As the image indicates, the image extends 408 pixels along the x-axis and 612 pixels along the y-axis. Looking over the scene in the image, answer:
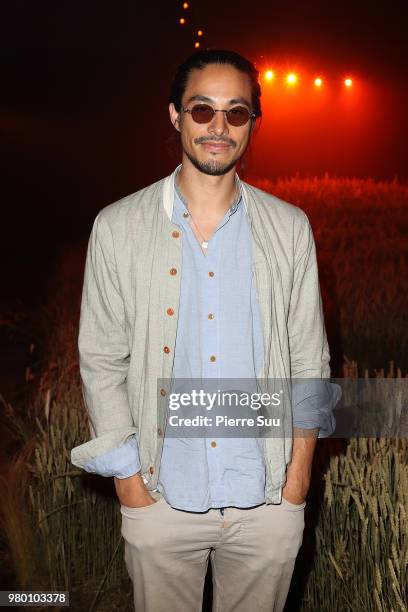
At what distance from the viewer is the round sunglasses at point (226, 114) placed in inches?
68.9

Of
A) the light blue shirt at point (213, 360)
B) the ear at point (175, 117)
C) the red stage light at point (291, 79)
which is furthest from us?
the red stage light at point (291, 79)

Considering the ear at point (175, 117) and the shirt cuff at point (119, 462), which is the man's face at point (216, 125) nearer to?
the ear at point (175, 117)

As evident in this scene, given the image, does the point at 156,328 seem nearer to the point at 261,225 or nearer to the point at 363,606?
the point at 261,225

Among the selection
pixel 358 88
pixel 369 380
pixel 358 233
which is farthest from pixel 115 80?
pixel 369 380

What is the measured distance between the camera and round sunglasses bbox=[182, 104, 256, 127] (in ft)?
5.74

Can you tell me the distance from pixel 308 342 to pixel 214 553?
0.54m

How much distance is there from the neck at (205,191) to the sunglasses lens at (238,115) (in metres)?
0.11

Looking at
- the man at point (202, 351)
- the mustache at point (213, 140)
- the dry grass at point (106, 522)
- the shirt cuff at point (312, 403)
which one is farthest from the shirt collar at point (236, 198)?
the dry grass at point (106, 522)

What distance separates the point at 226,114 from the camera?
175 cm

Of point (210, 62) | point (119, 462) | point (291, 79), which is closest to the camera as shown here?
point (119, 462)

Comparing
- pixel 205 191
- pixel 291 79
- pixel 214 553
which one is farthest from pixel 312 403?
pixel 291 79

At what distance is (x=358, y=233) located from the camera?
6.73m

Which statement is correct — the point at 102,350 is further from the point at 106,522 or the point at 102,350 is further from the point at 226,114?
the point at 106,522

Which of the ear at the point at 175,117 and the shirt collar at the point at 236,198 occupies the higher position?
the ear at the point at 175,117
